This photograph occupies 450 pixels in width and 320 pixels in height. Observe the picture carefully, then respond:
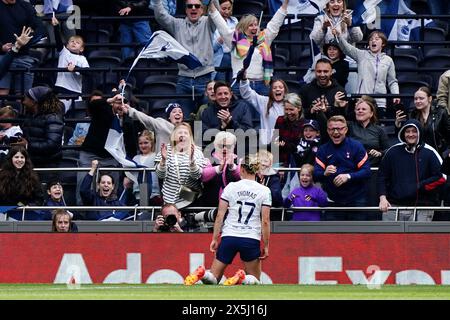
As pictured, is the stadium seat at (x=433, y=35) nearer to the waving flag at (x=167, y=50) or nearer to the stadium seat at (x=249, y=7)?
the stadium seat at (x=249, y=7)

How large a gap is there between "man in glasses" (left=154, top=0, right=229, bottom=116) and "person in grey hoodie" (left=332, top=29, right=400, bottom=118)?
1977mm

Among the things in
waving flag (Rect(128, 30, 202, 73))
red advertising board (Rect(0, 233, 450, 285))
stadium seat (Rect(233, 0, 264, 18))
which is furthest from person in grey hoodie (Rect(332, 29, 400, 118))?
stadium seat (Rect(233, 0, 264, 18))

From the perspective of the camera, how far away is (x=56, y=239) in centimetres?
2038

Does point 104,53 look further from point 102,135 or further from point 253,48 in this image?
point 253,48

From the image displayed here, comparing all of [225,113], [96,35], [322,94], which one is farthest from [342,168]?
[96,35]

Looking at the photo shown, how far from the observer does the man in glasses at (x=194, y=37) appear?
22391 mm

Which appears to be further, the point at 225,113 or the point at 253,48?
the point at 253,48

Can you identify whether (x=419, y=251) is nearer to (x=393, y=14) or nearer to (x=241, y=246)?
(x=241, y=246)

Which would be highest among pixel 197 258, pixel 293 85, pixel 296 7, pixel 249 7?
pixel 249 7

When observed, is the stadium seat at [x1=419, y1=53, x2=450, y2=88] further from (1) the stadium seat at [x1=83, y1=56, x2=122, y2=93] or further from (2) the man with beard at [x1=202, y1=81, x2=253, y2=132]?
(1) the stadium seat at [x1=83, y1=56, x2=122, y2=93]

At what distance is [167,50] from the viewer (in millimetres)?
22078

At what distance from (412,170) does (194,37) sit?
4556 mm

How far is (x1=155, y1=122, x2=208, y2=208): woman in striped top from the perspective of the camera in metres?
19.6

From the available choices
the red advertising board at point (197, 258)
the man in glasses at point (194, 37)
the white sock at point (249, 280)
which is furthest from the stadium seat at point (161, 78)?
the white sock at point (249, 280)
